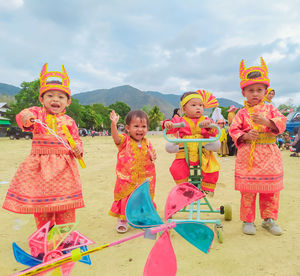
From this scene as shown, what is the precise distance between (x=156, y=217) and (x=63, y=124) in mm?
1749

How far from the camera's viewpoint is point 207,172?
3029mm

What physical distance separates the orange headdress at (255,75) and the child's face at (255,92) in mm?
67

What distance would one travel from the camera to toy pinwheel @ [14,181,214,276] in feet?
3.09

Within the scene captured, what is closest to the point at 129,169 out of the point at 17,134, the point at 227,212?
the point at 227,212

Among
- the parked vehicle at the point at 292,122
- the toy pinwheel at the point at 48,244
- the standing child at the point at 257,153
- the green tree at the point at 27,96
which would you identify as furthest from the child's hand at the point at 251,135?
the green tree at the point at 27,96

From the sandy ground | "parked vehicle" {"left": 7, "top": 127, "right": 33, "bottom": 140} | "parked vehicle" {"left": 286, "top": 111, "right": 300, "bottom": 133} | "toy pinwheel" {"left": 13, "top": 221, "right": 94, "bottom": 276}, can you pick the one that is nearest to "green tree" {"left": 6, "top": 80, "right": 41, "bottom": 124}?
"parked vehicle" {"left": 7, "top": 127, "right": 33, "bottom": 140}

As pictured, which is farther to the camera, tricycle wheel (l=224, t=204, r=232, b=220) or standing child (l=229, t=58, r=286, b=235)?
tricycle wheel (l=224, t=204, r=232, b=220)

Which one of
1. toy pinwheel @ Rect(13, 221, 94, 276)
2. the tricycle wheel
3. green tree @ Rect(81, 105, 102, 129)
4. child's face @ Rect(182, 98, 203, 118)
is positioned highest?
green tree @ Rect(81, 105, 102, 129)

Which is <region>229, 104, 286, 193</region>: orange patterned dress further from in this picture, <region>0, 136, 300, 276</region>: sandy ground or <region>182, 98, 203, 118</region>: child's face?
<region>0, 136, 300, 276</region>: sandy ground

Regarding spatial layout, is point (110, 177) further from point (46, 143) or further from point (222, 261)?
point (222, 261)

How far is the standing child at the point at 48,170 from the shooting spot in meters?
2.31

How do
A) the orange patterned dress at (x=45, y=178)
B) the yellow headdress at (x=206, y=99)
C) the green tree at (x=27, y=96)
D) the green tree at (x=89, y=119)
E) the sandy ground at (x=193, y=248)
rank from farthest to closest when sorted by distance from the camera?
the green tree at (x=89, y=119) < the green tree at (x=27, y=96) < the yellow headdress at (x=206, y=99) < the orange patterned dress at (x=45, y=178) < the sandy ground at (x=193, y=248)

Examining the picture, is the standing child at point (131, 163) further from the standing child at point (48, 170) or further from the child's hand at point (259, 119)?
the child's hand at point (259, 119)

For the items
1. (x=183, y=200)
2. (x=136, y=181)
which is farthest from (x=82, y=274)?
(x=183, y=200)
